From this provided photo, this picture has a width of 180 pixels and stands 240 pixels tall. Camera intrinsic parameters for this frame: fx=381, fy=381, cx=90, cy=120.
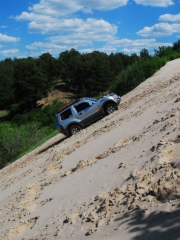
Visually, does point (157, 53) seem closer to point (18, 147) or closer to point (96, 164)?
point (18, 147)

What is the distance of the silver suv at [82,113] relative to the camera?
740 inches

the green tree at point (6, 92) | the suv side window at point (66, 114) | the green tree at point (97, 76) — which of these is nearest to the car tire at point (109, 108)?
the suv side window at point (66, 114)

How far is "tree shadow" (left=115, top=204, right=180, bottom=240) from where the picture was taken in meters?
4.56

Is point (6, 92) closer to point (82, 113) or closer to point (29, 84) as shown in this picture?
point (29, 84)

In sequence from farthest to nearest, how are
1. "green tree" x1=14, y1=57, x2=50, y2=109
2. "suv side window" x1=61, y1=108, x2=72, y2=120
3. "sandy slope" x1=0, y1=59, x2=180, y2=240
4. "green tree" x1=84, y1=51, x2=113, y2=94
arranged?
"green tree" x1=14, y1=57, x2=50, y2=109 < "green tree" x1=84, y1=51, x2=113, y2=94 < "suv side window" x1=61, y1=108, x2=72, y2=120 < "sandy slope" x1=0, y1=59, x2=180, y2=240

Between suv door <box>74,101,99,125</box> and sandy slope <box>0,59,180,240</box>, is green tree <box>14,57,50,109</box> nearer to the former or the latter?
suv door <box>74,101,99,125</box>

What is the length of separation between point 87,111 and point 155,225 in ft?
46.1

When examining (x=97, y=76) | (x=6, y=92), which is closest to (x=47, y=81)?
(x=97, y=76)

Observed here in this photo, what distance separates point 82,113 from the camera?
61.6 ft

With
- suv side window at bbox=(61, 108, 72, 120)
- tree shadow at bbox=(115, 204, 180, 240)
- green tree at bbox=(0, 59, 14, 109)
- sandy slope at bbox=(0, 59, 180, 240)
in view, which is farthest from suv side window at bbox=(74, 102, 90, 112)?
green tree at bbox=(0, 59, 14, 109)

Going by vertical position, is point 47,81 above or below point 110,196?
above

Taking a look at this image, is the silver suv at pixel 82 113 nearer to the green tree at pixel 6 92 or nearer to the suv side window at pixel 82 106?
the suv side window at pixel 82 106

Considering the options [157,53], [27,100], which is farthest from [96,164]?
[27,100]

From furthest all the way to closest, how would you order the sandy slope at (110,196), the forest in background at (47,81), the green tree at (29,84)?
the green tree at (29,84) < the forest in background at (47,81) < the sandy slope at (110,196)
